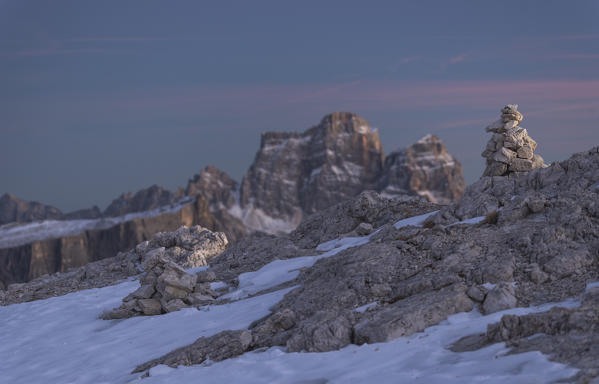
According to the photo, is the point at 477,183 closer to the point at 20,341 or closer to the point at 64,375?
the point at 64,375

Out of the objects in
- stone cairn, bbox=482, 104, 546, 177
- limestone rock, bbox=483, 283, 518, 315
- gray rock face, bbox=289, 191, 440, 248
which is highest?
stone cairn, bbox=482, 104, 546, 177

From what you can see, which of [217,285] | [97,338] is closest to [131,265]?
[217,285]

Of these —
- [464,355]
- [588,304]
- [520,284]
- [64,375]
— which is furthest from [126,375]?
[588,304]

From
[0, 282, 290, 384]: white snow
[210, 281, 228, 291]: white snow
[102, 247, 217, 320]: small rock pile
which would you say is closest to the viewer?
[0, 282, 290, 384]: white snow

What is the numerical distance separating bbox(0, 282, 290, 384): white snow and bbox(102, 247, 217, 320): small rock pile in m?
0.51

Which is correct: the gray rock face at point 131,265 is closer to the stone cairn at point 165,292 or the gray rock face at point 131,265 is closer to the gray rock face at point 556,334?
the stone cairn at point 165,292

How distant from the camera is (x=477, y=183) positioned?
24.1m

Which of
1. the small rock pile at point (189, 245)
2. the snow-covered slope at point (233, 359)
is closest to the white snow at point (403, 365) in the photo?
the snow-covered slope at point (233, 359)

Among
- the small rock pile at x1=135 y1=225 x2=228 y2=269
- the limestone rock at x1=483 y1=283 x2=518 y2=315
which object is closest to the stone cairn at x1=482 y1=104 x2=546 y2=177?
the limestone rock at x1=483 y1=283 x2=518 y2=315

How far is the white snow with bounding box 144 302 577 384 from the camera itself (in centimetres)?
1034

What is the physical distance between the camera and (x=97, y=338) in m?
19.8

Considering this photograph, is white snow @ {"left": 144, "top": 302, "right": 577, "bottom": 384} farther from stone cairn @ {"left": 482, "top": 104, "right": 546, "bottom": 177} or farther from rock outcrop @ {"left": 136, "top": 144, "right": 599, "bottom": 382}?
stone cairn @ {"left": 482, "top": 104, "right": 546, "bottom": 177}

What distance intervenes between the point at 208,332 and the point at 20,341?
28.4ft

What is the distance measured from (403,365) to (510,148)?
1722 centimetres
